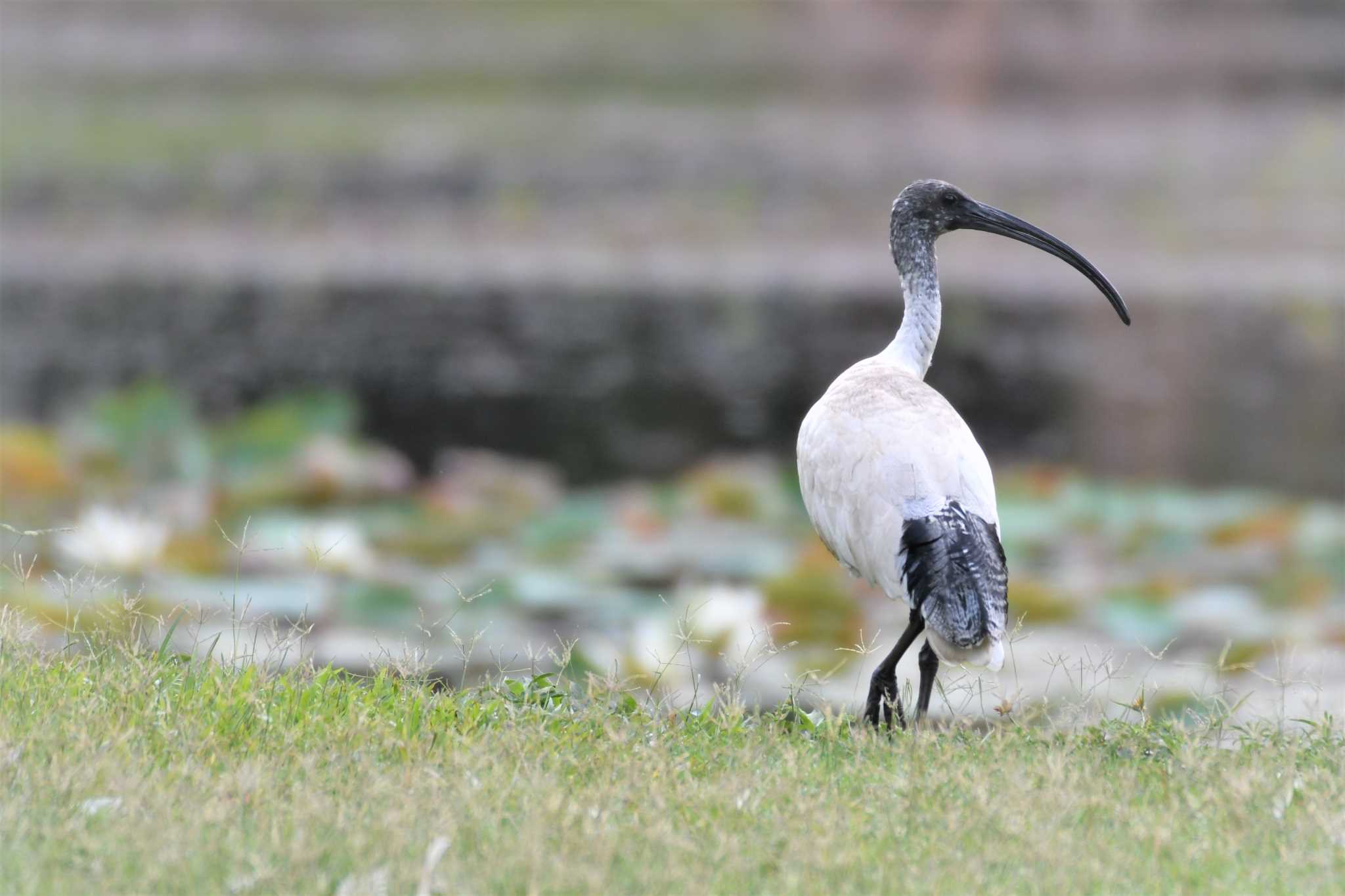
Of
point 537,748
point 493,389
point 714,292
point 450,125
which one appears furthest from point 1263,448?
point 450,125

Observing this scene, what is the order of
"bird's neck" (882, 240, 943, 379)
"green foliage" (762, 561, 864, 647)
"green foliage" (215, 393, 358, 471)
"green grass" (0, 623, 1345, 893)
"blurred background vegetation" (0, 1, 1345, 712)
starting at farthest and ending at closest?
"green foliage" (215, 393, 358, 471)
"blurred background vegetation" (0, 1, 1345, 712)
"green foliage" (762, 561, 864, 647)
"bird's neck" (882, 240, 943, 379)
"green grass" (0, 623, 1345, 893)

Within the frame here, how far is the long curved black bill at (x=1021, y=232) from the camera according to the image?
5109 millimetres

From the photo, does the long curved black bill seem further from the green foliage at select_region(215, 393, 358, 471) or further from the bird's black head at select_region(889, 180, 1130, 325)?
the green foliage at select_region(215, 393, 358, 471)

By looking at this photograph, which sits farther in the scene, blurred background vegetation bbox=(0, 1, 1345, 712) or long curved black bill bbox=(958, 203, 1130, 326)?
blurred background vegetation bbox=(0, 1, 1345, 712)

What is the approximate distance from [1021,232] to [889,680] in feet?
4.96

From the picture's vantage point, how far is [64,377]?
11969 millimetres

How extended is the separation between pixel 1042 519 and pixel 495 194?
40.1ft

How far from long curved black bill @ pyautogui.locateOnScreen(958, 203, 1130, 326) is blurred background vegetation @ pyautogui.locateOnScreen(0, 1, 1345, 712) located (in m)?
1.03

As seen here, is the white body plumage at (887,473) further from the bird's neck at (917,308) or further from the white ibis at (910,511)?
the bird's neck at (917,308)

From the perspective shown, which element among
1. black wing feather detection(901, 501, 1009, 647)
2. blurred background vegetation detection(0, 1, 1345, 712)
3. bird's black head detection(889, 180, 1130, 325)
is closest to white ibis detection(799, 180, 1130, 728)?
black wing feather detection(901, 501, 1009, 647)

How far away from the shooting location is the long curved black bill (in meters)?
5.11

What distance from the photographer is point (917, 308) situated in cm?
500

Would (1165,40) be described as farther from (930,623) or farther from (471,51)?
(930,623)

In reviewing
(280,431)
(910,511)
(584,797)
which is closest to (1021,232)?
(910,511)
